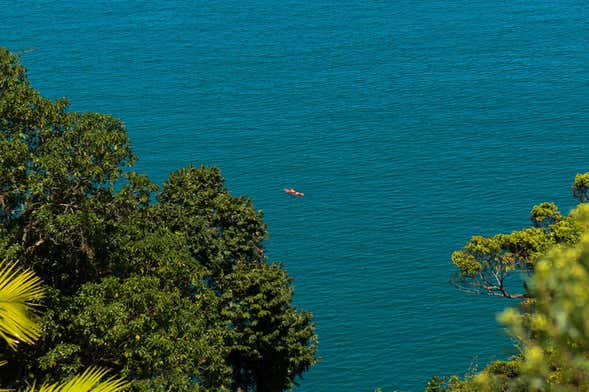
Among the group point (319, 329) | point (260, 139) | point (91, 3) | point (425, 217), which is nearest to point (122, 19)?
point (91, 3)

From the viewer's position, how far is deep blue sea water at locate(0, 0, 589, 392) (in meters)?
60.6

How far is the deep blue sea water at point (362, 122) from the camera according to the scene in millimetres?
60562

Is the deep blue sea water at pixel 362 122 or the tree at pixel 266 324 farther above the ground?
the deep blue sea water at pixel 362 122

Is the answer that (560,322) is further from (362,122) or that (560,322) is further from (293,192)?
(362,122)

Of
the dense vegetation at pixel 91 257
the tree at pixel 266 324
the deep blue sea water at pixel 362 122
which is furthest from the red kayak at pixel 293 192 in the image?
the dense vegetation at pixel 91 257

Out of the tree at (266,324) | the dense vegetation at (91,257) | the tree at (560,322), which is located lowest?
the tree at (560,322)

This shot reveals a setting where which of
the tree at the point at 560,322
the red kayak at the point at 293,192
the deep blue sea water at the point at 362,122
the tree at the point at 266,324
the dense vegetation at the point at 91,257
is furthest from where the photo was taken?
the red kayak at the point at 293,192

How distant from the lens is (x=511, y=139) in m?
83.5

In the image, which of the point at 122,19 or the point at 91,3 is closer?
the point at 122,19

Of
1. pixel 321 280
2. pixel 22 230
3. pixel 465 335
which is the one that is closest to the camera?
pixel 22 230

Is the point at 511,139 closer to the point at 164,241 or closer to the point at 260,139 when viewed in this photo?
the point at 260,139

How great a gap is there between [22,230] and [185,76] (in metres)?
76.3

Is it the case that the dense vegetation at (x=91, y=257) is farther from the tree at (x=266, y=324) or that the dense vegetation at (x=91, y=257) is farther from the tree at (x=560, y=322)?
the tree at (x=560, y=322)

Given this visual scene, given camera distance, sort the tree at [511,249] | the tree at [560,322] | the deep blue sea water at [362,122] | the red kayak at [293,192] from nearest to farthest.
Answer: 1. the tree at [560,322]
2. the tree at [511,249]
3. the deep blue sea water at [362,122]
4. the red kayak at [293,192]
